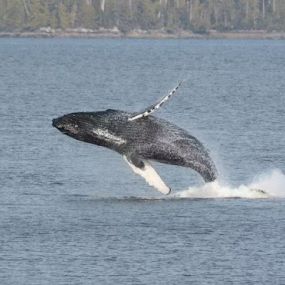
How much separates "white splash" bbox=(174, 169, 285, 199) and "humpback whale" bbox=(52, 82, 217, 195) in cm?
103

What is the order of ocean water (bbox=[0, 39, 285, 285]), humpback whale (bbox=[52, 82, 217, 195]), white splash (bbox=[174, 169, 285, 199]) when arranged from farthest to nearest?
white splash (bbox=[174, 169, 285, 199]) < humpback whale (bbox=[52, 82, 217, 195]) < ocean water (bbox=[0, 39, 285, 285])

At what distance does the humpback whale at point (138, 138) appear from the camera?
44.0 meters

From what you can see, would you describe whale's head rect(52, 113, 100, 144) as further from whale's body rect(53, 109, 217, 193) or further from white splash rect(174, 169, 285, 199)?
white splash rect(174, 169, 285, 199)

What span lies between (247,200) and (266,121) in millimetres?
28726

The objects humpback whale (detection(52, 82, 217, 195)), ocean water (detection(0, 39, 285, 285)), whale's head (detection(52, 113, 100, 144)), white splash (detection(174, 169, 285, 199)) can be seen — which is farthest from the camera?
white splash (detection(174, 169, 285, 199))

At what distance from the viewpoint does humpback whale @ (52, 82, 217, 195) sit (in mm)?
44031

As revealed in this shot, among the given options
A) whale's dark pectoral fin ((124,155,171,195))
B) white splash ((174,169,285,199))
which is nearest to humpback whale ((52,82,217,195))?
whale's dark pectoral fin ((124,155,171,195))

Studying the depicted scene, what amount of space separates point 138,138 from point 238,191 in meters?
3.71

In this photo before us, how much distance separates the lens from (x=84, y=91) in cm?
10631

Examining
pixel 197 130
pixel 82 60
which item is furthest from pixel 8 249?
pixel 82 60

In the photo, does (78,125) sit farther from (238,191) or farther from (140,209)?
(238,191)

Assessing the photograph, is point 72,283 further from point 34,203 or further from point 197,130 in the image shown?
point 197,130

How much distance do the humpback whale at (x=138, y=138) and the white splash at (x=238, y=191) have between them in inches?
40.6

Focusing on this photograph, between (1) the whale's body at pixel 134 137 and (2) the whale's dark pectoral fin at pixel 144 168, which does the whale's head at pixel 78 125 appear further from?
(2) the whale's dark pectoral fin at pixel 144 168
